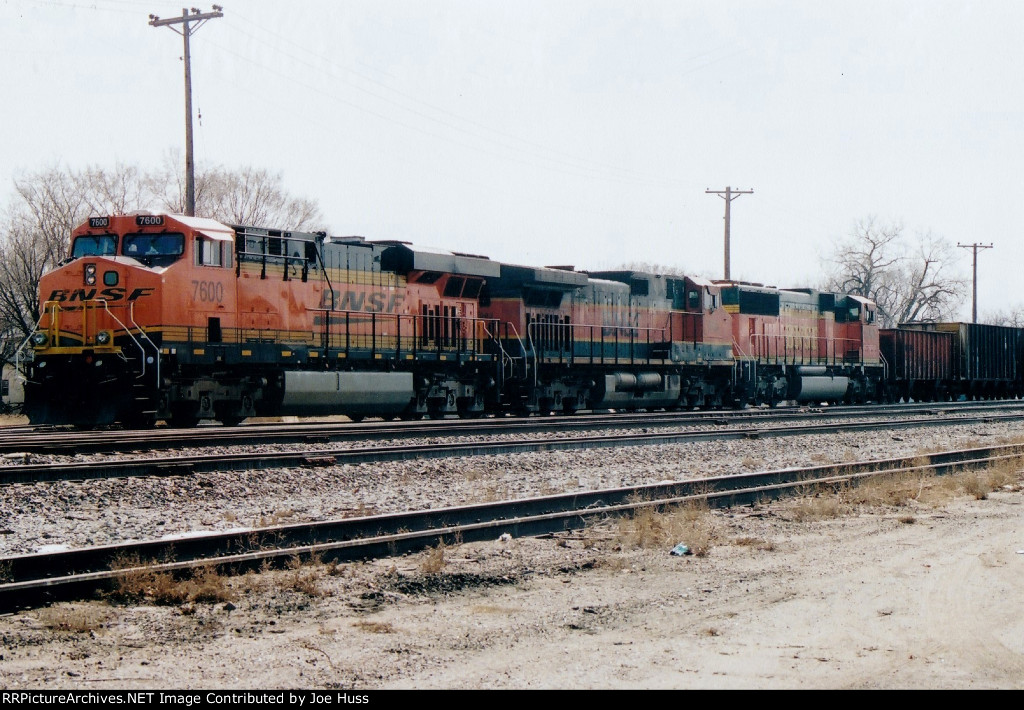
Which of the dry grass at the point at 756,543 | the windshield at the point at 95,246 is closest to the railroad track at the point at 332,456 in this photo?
the dry grass at the point at 756,543

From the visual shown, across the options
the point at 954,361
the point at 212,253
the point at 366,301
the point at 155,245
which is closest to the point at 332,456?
the point at 212,253

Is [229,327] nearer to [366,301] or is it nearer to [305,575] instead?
[366,301]

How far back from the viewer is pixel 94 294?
56.2 ft

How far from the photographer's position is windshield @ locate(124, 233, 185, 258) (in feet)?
56.9

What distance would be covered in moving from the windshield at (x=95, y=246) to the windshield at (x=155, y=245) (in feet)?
0.81

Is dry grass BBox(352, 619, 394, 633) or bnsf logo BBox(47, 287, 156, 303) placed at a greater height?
bnsf logo BBox(47, 287, 156, 303)

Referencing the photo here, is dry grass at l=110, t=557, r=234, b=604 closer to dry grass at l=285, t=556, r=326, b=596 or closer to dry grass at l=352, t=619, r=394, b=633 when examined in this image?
dry grass at l=285, t=556, r=326, b=596

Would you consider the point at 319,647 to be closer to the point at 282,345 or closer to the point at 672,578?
the point at 672,578

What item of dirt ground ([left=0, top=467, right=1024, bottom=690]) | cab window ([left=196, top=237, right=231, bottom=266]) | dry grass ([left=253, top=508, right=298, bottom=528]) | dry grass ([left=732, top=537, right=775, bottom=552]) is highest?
cab window ([left=196, top=237, right=231, bottom=266])

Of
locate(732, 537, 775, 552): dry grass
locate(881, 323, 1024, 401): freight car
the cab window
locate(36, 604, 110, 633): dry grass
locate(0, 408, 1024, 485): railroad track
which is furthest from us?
locate(881, 323, 1024, 401): freight car

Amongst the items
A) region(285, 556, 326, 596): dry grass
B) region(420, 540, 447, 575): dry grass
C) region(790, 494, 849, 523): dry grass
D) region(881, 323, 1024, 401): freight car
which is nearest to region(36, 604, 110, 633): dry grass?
region(285, 556, 326, 596): dry grass

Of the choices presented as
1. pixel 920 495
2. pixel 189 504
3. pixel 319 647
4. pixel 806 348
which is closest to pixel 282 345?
pixel 189 504

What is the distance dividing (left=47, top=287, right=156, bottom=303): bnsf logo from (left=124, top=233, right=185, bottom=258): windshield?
764 mm
